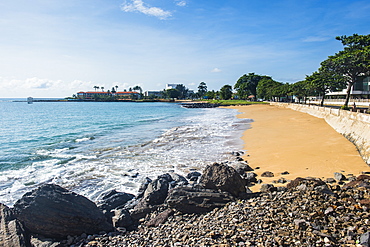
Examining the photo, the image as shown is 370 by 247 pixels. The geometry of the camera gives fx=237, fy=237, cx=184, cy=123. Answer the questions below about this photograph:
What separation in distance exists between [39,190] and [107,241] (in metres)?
2.87

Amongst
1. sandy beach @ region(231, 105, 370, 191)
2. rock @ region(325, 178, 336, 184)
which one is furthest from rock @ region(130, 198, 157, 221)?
rock @ region(325, 178, 336, 184)

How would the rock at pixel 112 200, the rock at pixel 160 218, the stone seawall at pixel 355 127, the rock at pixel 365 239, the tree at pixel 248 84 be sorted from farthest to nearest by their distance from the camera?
1. the tree at pixel 248 84
2. the stone seawall at pixel 355 127
3. the rock at pixel 112 200
4. the rock at pixel 160 218
5. the rock at pixel 365 239

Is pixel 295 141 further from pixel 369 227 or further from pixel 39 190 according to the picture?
pixel 39 190

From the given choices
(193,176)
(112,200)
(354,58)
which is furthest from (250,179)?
(354,58)

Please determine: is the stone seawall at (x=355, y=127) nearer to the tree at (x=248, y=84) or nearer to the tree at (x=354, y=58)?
the tree at (x=354, y=58)

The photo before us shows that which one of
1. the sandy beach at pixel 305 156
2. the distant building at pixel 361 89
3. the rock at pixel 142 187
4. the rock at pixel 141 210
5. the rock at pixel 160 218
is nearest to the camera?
the rock at pixel 160 218

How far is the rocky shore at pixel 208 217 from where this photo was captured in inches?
212

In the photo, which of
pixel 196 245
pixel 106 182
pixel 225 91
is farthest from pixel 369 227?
pixel 225 91

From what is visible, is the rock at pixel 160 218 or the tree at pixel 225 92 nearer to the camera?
the rock at pixel 160 218

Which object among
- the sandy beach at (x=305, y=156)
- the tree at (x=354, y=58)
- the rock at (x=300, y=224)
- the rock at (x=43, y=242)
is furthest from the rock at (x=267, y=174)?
the tree at (x=354, y=58)

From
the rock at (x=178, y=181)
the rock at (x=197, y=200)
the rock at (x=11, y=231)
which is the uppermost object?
the rock at (x=197, y=200)

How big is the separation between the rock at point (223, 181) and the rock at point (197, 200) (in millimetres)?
363

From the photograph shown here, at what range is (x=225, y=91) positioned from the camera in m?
141

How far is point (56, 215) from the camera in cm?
688
